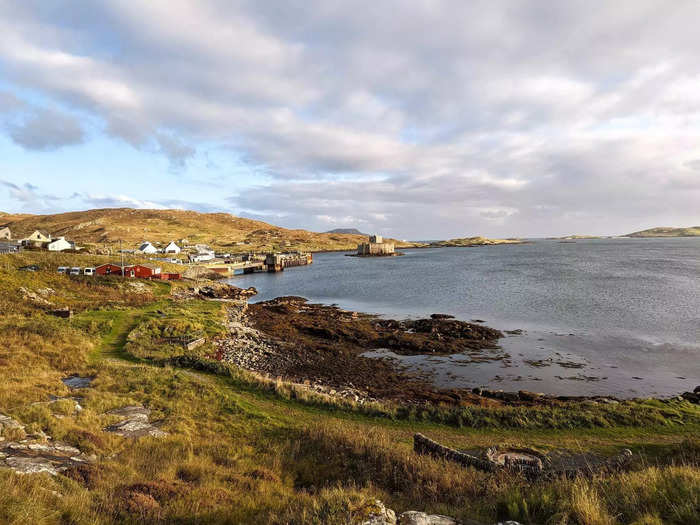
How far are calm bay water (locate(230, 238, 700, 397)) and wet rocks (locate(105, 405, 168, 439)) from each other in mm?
19026

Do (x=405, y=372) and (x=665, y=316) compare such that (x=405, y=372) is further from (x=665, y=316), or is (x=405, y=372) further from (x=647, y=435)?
(x=665, y=316)

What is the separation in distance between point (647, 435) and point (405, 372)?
49.4 ft

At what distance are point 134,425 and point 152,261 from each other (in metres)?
71.0

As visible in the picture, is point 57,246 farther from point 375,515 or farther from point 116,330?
point 375,515

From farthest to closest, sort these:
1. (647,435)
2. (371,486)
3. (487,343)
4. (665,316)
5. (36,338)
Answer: (665,316), (487,343), (36,338), (647,435), (371,486)

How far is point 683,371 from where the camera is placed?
26.8 m

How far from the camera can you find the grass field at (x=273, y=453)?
625 cm

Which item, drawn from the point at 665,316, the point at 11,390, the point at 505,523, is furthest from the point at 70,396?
the point at 665,316

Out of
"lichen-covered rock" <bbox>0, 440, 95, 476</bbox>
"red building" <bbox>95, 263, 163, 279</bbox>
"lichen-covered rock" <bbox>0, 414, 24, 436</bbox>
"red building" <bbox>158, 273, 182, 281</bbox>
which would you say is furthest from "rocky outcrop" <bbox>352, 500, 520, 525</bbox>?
"red building" <bbox>158, 273, 182, 281</bbox>

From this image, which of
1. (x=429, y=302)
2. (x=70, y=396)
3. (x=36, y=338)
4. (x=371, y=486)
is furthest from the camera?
(x=429, y=302)

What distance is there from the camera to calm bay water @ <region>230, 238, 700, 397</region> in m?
26.1

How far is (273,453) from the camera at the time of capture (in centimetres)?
1120

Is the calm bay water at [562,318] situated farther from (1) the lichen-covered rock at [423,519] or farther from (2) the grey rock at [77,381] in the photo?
(2) the grey rock at [77,381]

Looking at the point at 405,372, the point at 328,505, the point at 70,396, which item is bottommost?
the point at 405,372
